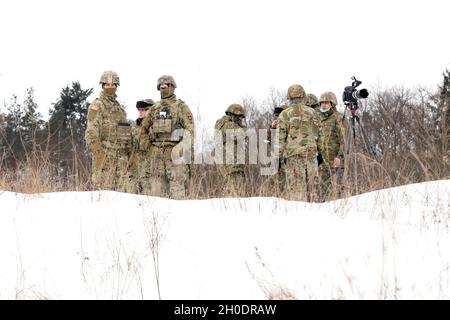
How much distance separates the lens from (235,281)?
2.73 meters

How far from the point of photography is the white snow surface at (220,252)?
2576 millimetres

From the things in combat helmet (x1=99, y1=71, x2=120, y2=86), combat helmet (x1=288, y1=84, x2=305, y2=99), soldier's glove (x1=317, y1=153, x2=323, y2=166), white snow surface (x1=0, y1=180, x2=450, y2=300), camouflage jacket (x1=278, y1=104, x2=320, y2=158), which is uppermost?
combat helmet (x1=99, y1=71, x2=120, y2=86)

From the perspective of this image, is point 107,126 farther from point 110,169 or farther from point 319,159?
point 319,159

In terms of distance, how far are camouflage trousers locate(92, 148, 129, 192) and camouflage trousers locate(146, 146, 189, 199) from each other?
1.16 ft

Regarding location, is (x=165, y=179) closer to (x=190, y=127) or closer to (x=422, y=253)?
(x=190, y=127)

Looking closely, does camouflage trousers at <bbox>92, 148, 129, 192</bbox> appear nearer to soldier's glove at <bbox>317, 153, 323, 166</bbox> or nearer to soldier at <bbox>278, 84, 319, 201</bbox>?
soldier at <bbox>278, 84, 319, 201</bbox>

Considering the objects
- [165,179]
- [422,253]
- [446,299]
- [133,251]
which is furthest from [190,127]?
[446,299]

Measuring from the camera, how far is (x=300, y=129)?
6785 millimetres

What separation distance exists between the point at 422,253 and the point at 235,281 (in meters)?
0.98

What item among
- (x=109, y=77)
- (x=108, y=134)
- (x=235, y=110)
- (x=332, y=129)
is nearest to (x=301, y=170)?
(x=332, y=129)

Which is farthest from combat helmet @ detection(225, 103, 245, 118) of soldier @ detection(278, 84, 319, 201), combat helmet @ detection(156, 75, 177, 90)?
soldier @ detection(278, 84, 319, 201)

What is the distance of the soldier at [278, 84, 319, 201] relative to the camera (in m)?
6.79

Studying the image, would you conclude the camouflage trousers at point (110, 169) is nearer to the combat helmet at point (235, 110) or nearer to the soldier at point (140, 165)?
the soldier at point (140, 165)

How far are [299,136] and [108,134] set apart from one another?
2591 millimetres
